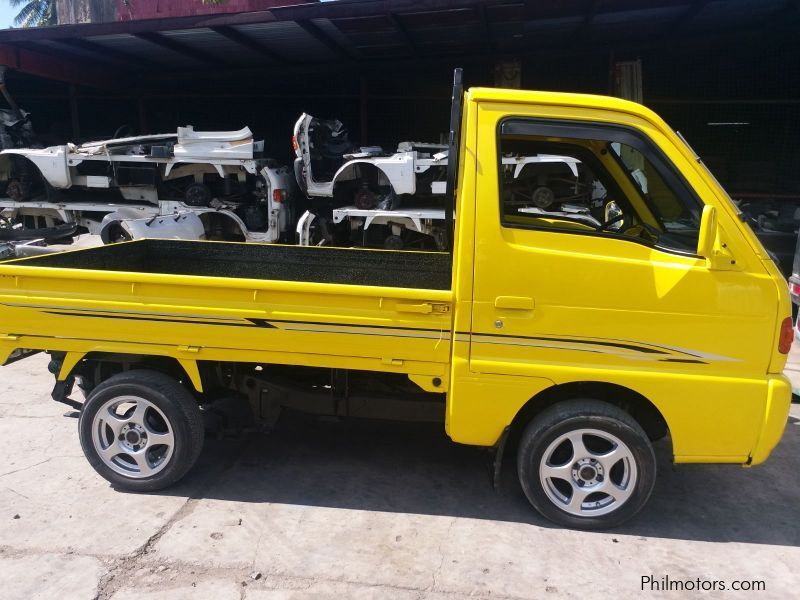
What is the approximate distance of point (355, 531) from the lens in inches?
133

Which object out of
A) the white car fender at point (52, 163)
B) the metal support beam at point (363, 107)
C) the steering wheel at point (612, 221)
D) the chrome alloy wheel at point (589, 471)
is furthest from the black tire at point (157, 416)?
the metal support beam at point (363, 107)

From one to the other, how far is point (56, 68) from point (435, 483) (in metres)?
11.8

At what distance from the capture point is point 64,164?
9.45 meters

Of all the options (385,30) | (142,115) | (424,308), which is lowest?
(424,308)

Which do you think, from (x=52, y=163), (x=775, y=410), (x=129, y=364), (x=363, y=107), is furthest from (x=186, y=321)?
(x=363, y=107)

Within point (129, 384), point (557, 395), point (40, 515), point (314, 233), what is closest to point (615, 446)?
point (557, 395)

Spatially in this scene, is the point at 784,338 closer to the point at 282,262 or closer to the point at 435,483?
the point at 435,483

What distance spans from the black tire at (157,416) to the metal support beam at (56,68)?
9.81 metres

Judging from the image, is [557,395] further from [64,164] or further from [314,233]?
[64,164]

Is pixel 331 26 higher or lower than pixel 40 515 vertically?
higher

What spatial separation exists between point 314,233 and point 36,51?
6.73m

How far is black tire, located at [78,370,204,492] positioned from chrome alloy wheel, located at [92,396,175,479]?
0.5 inches

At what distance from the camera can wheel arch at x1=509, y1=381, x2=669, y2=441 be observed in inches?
131

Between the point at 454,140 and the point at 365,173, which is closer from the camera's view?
the point at 454,140
